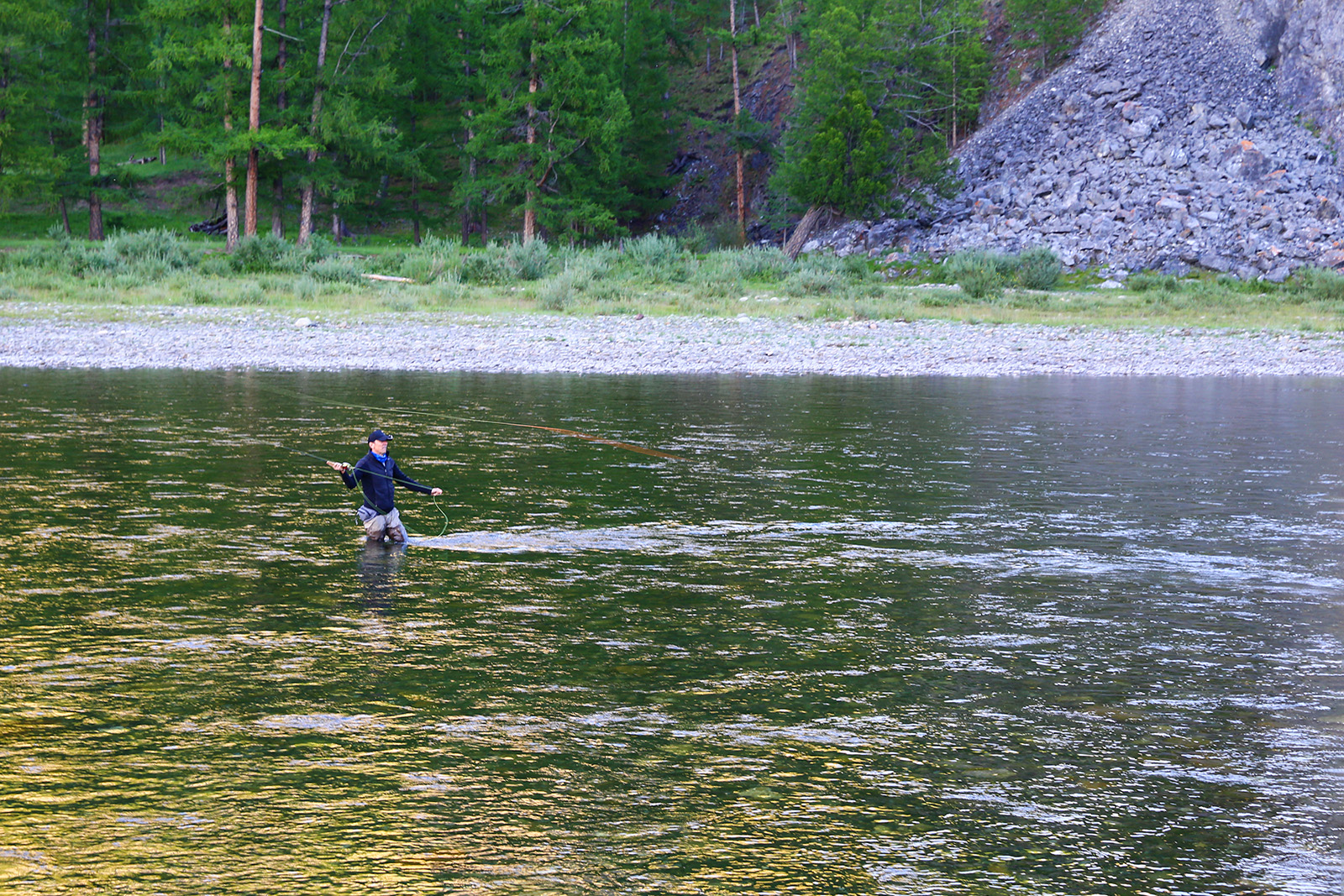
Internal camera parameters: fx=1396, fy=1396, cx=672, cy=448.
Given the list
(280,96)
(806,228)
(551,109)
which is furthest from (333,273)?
(806,228)

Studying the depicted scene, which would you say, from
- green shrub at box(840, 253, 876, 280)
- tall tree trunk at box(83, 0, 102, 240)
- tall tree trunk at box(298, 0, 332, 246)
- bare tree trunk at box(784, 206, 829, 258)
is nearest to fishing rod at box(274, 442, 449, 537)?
green shrub at box(840, 253, 876, 280)

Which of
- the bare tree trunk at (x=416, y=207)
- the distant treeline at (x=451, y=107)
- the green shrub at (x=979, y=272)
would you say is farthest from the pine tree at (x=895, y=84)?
the bare tree trunk at (x=416, y=207)

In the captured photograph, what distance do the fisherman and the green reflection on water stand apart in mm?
254

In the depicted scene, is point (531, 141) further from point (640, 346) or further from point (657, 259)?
point (640, 346)

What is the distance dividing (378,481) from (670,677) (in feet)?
13.9

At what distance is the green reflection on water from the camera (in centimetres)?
559

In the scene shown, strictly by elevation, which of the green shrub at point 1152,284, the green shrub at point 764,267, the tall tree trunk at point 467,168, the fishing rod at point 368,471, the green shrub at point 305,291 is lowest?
the fishing rod at point 368,471

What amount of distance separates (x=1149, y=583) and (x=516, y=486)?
21.2 ft

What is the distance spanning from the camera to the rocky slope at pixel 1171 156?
167 feet

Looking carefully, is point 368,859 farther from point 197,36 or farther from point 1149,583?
point 197,36

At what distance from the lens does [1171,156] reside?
55.9 metres

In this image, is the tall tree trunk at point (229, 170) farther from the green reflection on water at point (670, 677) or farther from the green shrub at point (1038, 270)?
the green reflection on water at point (670, 677)

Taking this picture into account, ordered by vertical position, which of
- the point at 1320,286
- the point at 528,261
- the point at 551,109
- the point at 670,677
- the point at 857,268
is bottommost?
the point at 670,677

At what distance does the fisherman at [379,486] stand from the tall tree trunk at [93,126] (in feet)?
167
